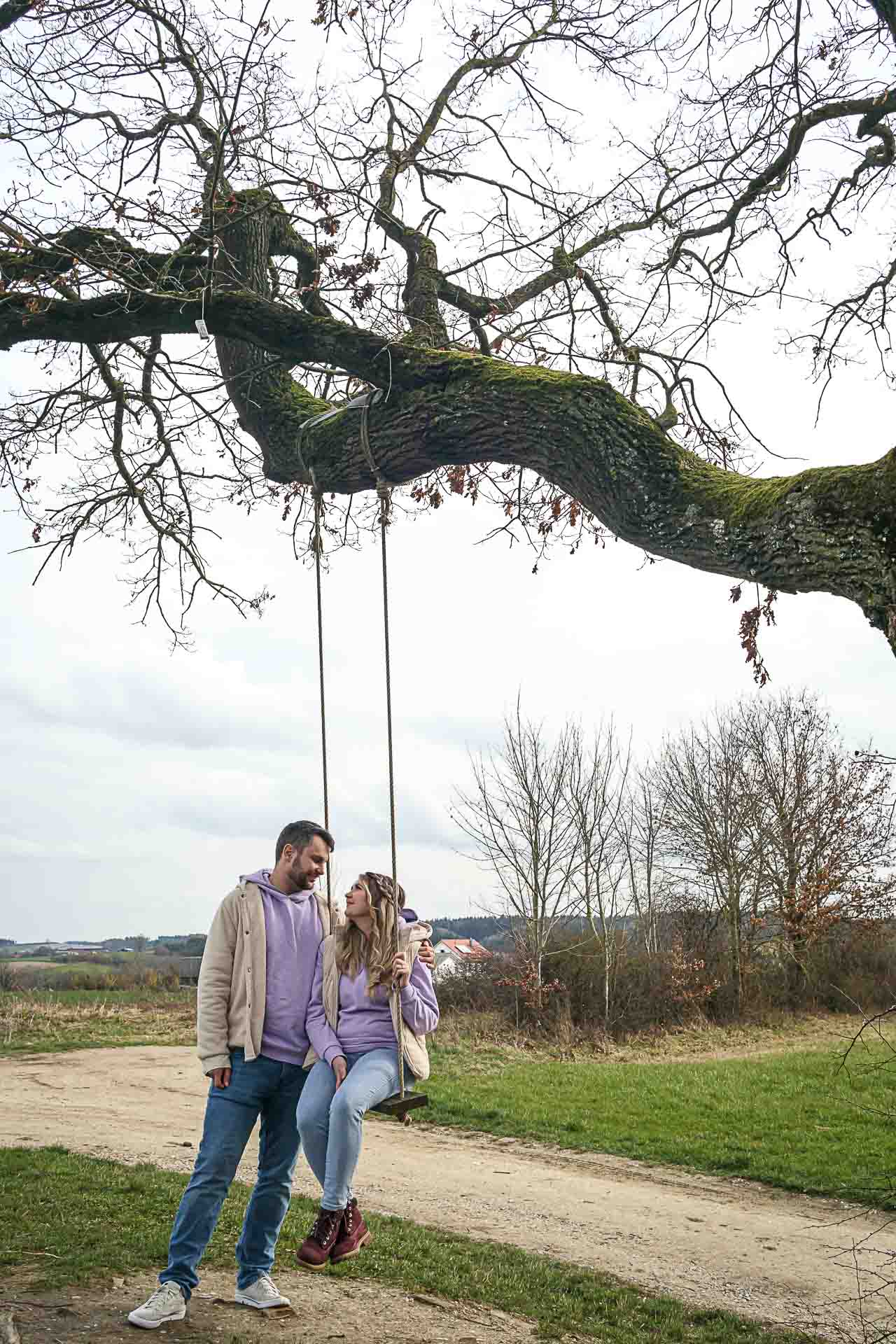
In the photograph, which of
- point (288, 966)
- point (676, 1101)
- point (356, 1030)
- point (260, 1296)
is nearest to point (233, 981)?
point (288, 966)

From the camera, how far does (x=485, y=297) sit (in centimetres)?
635

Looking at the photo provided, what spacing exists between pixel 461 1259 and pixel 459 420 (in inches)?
190

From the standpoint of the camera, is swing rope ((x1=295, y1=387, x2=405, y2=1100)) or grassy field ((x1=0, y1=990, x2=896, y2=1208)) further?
grassy field ((x1=0, y1=990, x2=896, y2=1208))

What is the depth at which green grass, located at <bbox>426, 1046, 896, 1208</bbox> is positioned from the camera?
10070 millimetres

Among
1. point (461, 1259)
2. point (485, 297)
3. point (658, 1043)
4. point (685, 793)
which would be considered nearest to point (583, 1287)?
point (461, 1259)

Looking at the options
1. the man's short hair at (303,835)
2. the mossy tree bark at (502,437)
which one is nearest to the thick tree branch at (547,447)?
the mossy tree bark at (502,437)

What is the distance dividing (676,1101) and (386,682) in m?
9.83

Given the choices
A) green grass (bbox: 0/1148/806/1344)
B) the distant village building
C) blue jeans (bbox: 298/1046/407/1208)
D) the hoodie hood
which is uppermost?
the hoodie hood

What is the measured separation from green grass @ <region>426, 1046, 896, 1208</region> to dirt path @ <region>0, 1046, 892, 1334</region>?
0.40 metres

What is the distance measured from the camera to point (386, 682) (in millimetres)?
4793

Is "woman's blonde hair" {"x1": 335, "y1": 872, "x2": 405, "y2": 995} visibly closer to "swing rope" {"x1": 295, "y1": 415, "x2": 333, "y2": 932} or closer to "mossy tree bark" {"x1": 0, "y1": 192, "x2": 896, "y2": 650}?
"swing rope" {"x1": 295, "y1": 415, "x2": 333, "y2": 932}

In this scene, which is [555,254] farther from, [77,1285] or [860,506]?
[77,1285]

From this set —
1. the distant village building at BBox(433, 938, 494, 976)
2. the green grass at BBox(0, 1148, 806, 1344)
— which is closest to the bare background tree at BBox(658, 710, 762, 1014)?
the distant village building at BBox(433, 938, 494, 976)

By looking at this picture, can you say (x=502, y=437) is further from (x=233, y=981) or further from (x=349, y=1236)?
(x=349, y=1236)
